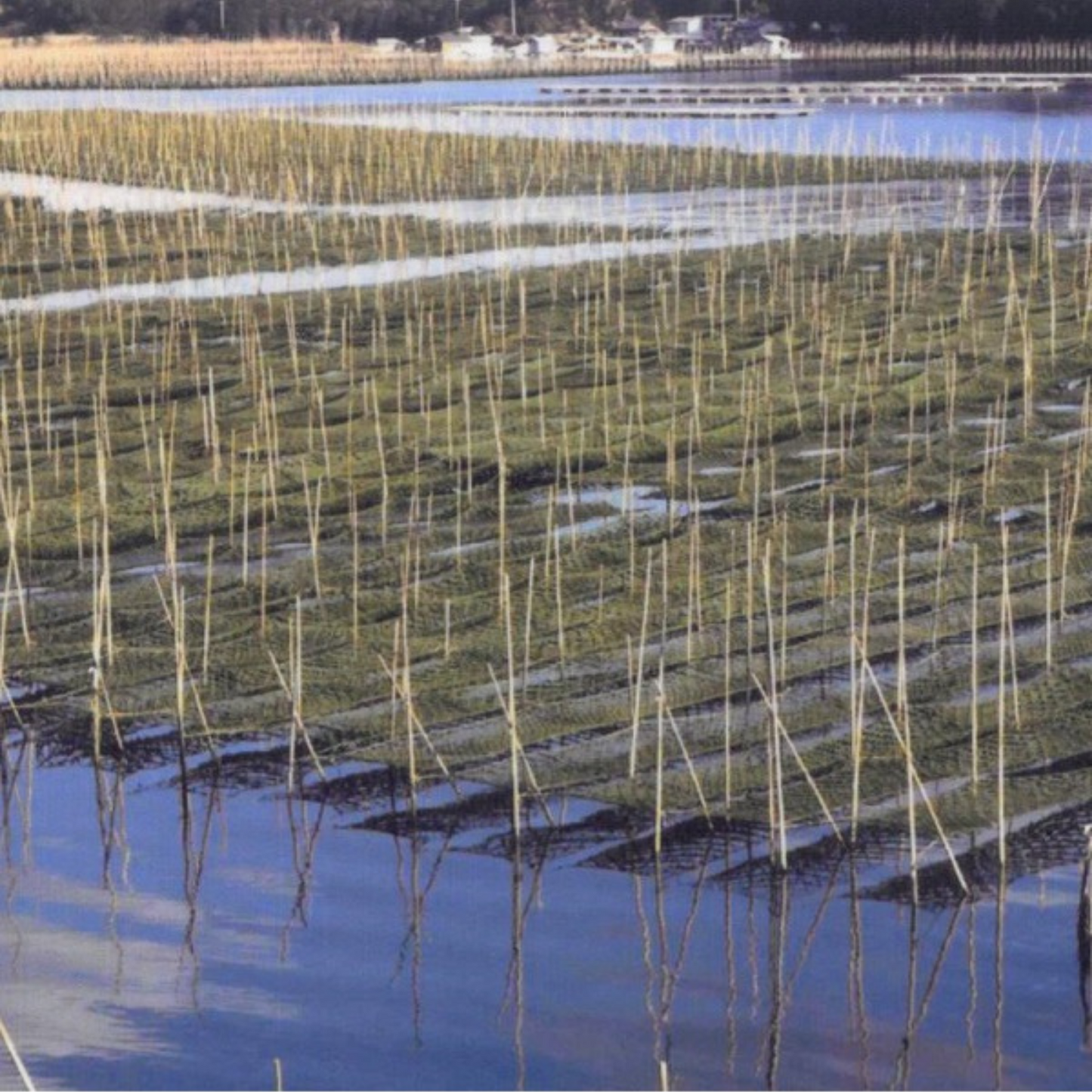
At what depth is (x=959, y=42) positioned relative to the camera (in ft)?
228

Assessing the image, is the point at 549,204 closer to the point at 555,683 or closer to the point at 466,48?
the point at 555,683

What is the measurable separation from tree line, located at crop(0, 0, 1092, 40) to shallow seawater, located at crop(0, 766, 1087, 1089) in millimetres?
60861

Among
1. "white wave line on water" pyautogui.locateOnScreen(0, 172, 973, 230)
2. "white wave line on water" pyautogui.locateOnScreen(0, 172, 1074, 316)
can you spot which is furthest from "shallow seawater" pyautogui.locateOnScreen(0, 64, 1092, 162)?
"white wave line on water" pyautogui.locateOnScreen(0, 172, 1074, 316)

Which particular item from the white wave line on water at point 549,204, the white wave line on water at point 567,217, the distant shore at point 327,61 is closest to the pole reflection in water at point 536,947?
the white wave line on water at point 567,217

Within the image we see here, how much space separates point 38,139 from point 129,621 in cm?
2626

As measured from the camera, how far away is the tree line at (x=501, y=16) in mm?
66688

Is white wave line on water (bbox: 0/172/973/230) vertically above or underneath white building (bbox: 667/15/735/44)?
underneath

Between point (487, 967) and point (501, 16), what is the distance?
314 feet

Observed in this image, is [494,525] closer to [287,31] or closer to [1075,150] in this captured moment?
[1075,150]

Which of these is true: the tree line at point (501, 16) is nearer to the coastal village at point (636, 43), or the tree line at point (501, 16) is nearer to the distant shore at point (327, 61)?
the distant shore at point (327, 61)

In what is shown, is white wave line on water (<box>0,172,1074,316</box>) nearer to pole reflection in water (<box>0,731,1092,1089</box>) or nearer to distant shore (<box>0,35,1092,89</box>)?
pole reflection in water (<box>0,731,1092,1089</box>)

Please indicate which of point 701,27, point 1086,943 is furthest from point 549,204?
point 701,27

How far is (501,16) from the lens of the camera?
98625 mm

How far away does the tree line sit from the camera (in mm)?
66688
